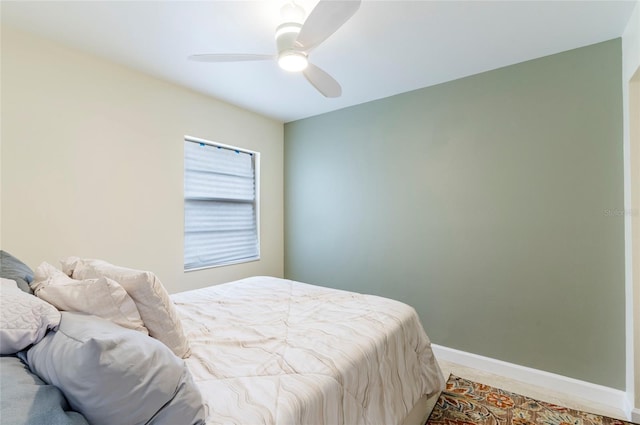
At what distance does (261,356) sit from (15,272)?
4.00ft

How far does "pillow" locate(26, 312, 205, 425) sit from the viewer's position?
27.3 inches

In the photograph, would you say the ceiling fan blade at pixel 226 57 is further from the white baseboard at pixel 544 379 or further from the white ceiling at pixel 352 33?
the white baseboard at pixel 544 379

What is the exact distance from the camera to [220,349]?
52.6 inches

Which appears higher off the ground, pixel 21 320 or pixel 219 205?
pixel 219 205

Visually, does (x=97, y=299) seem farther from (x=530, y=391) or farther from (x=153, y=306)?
(x=530, y=391)

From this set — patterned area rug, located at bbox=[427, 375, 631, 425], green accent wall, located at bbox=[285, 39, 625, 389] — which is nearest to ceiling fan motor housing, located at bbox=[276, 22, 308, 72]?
green accent wall, located at bbox=[285, 39, 625, 389]

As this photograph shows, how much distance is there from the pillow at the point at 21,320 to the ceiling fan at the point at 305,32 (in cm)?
147

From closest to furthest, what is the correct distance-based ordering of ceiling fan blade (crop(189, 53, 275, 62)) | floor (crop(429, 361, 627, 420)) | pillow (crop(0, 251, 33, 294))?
pillow (crop(0, 251, 33, 294))
ceiling fan blade (crop(189, 53, 275, 62))
floor (crop(429, 361, 627, 420))

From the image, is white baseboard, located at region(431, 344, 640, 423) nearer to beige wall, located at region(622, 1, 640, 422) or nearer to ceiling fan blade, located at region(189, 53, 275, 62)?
beige wall, located at region(622, 1, 640, 422)

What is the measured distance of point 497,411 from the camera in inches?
76.4

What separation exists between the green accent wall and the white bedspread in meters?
0.99

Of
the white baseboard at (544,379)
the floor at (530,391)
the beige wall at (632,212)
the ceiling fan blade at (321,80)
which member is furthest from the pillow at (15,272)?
the beige wall at (632,212)

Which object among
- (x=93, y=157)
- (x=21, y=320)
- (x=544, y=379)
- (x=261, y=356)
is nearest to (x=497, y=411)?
(x=544, y=379)

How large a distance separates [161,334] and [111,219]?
5.26 ft
